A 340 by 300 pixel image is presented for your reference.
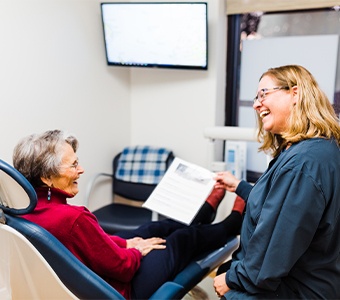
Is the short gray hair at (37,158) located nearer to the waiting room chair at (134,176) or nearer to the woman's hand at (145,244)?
the woman's hand at (145,244)

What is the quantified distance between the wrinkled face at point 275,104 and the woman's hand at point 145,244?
73 centimetres

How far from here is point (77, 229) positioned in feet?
4.77

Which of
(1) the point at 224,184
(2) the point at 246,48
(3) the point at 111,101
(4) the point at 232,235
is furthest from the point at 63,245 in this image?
(2) the point at 246,48

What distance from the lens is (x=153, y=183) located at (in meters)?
2.85

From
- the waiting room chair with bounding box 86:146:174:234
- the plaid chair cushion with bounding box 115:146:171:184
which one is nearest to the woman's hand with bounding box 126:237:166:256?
the waiting room chair with bounding box 86:146:174:234

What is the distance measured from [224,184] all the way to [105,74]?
1299 mm

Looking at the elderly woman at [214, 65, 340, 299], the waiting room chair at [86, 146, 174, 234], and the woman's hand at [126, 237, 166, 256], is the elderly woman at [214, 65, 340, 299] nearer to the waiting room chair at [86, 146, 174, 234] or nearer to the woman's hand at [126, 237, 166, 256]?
the woman's hand at [126, 237, 166, 256]

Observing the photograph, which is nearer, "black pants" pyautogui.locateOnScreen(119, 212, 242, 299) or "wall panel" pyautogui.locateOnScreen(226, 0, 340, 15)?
"black pants" pyautogui.locateOnScreen(119, 212, 242, 299)

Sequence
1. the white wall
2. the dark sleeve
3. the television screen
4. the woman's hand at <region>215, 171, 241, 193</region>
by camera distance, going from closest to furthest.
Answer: the dark sleeve, the woman's hand at <region>215, 171, 241, 193</region>, the white wall, the television screen

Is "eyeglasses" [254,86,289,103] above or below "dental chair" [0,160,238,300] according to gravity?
above

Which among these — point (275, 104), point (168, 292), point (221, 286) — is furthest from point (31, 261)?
point (275, 104)

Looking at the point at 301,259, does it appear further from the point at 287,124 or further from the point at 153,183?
the point at 153,183

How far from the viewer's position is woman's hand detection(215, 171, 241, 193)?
202 cm

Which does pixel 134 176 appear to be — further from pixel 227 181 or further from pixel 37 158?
pixel 37 158
